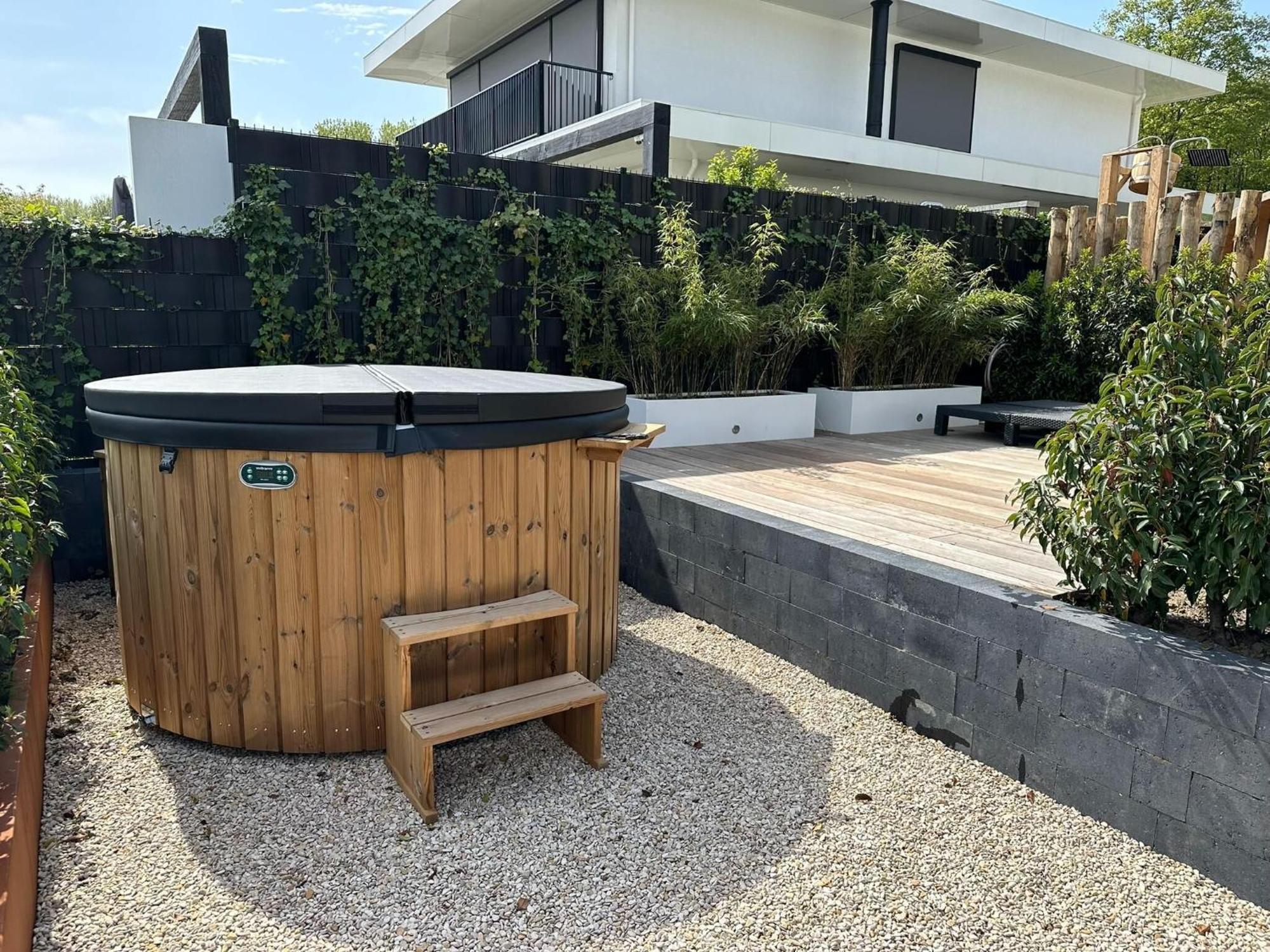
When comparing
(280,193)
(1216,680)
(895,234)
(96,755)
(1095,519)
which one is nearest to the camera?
(1216,680)

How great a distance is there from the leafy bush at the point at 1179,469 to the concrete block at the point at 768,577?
3.31 feet

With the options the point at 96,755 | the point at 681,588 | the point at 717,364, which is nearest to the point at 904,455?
the point at 717,364

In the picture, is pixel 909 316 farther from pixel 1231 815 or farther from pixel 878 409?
pixel 1231 815

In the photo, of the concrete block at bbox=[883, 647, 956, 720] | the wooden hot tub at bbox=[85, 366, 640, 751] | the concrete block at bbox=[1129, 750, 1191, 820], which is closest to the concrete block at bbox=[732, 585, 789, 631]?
the concrete block at bbox=[883, 647, 956, 720]

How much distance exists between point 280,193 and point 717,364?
10.0 feet

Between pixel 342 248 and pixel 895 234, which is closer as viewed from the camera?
pixel 342 248

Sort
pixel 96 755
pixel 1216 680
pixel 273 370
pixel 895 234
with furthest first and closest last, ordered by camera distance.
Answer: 1. pixel 895 234
2. pixel 273 370
3. pixel 96 755
4. pixel 1216 680

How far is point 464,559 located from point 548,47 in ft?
37.7

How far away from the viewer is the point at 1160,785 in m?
2.06

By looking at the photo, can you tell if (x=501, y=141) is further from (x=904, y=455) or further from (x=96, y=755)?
(x=96, y=755)

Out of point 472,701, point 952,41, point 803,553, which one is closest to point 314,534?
point 472,701

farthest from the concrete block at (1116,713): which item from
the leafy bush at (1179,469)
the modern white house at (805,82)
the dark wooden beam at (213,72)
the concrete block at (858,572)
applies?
the modern white house at (805,82)

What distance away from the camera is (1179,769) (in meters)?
2.01

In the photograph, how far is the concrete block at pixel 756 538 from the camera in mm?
3268
